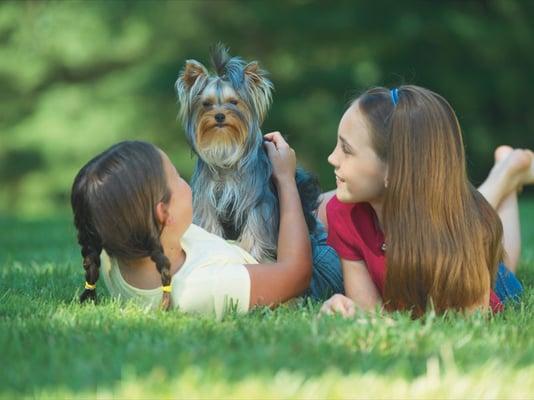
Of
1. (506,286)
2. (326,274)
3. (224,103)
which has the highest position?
(224,103)

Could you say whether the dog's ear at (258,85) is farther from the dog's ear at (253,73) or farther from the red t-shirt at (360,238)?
the red t-shirt at (360,238)

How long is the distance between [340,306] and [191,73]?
1.52 metres

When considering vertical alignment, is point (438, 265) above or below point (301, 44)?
below

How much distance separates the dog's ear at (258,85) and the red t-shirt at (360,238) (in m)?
0.82

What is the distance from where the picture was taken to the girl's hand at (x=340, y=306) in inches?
140

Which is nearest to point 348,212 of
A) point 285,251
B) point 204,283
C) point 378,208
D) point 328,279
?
point 378,208

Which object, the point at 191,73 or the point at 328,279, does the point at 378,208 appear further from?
the point at 191,73

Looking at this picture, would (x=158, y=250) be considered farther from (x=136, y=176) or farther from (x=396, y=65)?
(x=396, y=65)

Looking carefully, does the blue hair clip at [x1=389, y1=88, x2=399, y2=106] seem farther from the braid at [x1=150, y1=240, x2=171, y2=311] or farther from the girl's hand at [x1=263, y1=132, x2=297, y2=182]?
the braid at [x1=150, y1=240, x2=171, y2=311]

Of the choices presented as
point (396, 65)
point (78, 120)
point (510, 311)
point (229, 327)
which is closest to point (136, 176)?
point (229, 327)

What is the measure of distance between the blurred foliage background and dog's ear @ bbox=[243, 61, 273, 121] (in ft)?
41.6

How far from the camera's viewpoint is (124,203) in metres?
3.57

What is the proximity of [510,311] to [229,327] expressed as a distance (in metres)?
1.22

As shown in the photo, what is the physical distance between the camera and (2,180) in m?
18.8
